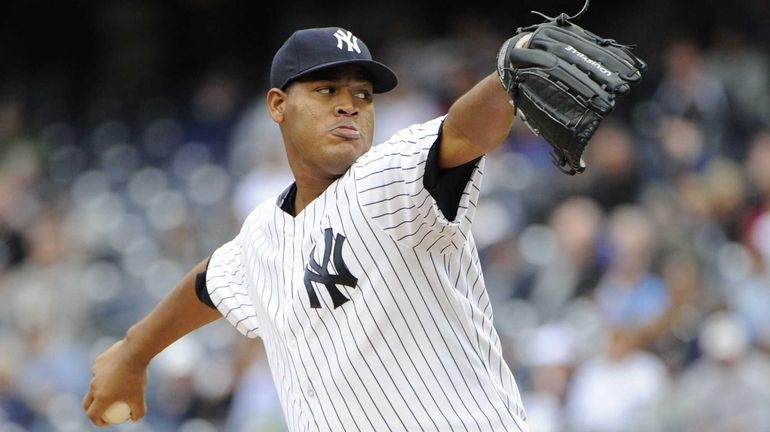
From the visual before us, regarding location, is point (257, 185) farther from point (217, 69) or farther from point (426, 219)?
point (426, 219)

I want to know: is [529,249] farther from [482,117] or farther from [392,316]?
[482,117]

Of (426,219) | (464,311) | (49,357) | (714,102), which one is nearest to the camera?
(426,219)

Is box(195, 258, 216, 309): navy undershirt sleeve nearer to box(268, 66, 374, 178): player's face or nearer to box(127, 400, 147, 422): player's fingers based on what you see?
box(127, 400, 147, 422): player's fingers

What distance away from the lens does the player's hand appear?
12.9 feet

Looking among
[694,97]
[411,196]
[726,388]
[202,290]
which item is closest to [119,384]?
[202,290]

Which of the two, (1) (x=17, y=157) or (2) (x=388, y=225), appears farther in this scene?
(1) (x=17, y=157)

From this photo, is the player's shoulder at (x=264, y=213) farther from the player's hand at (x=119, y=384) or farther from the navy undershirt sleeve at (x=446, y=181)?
the navy undershirt sleeve at (x=446, y=181)

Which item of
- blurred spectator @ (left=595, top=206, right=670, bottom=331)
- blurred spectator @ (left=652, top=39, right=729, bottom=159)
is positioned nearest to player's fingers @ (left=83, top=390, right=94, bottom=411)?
blurred spectator @ (left=595, top=206, right=670, bottom=331)

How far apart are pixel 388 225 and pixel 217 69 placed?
964 centimetres

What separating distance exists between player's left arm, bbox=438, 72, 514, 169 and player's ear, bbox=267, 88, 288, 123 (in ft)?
2.77

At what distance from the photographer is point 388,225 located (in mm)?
3020

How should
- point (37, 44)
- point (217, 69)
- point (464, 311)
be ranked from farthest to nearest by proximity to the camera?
point (37, 44) < point (217, 69) < point (464, 311)

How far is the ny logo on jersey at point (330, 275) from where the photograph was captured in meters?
3.12

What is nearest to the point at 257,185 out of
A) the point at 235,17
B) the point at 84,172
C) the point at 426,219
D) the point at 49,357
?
the point at 49,357
